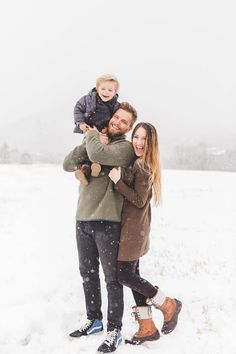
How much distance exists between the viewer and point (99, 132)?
5.97m

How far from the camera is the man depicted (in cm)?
566

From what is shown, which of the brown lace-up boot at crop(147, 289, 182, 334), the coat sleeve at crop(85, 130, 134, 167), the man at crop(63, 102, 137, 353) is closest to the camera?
the coat sleeve at crop(85, 130, 134, 167)

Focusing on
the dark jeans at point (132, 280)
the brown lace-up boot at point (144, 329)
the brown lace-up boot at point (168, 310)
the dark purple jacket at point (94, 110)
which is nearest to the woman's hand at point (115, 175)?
the dark purple jacket at point (94, 110)

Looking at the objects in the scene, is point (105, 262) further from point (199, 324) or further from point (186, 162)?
point (186, 162)

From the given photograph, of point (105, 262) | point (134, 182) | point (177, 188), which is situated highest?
point (134, 182)

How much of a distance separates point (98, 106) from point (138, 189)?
3.98ft

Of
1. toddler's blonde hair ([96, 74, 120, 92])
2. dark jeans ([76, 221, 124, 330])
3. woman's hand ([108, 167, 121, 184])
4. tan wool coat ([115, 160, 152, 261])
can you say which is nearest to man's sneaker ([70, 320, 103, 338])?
dark jeans ([76, 221, 124, 330])

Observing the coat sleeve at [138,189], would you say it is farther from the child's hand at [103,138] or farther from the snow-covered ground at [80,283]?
the snow-covered ground at [80,283]

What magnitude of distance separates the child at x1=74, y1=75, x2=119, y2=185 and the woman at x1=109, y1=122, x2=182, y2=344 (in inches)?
17.6

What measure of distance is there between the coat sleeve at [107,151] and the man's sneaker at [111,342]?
2.09 meters

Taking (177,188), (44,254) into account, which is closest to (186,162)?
(177,188)

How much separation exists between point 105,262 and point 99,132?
1.65 meters

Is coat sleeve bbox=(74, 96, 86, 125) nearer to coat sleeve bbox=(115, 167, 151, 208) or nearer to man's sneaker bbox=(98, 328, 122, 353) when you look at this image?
coat sleeve bbox=(115, 167, 151, 208)

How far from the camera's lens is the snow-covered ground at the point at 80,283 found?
5.95 meters
